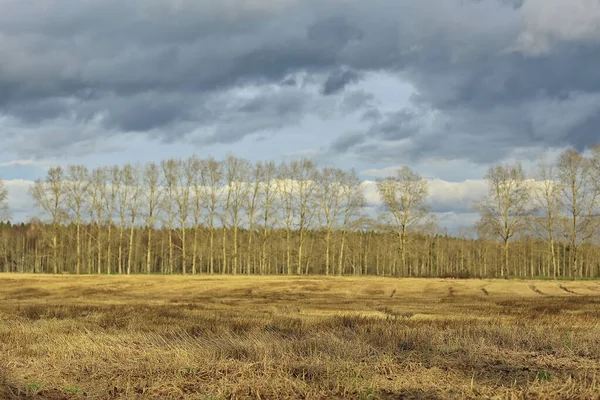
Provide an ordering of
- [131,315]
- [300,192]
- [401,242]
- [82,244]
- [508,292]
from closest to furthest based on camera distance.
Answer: [131,315], [508,292], [401,242], [300,192], [82,244]

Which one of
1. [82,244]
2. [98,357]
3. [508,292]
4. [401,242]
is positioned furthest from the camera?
[82,244]

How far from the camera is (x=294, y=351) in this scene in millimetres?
11172

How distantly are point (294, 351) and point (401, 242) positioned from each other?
188ft

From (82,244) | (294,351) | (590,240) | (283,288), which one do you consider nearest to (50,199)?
(82,244)

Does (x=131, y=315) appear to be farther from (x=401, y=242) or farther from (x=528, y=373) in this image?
(x=401, y=242)

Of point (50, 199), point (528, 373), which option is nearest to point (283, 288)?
point (528, 373)

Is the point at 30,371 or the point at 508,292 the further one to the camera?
the point at 508,292

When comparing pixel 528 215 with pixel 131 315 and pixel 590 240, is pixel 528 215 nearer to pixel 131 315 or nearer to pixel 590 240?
pixel 590 240

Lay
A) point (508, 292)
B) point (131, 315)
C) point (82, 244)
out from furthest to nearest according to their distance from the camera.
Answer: point (82, 244), point (508, 292), point (131, 315)

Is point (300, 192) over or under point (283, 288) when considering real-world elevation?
over

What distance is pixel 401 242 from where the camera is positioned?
67.1m

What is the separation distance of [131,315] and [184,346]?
10.9 m

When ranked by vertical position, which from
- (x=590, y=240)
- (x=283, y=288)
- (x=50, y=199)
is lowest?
(x=283, y=288)

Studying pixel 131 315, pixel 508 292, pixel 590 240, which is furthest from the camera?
pixel 590 240
